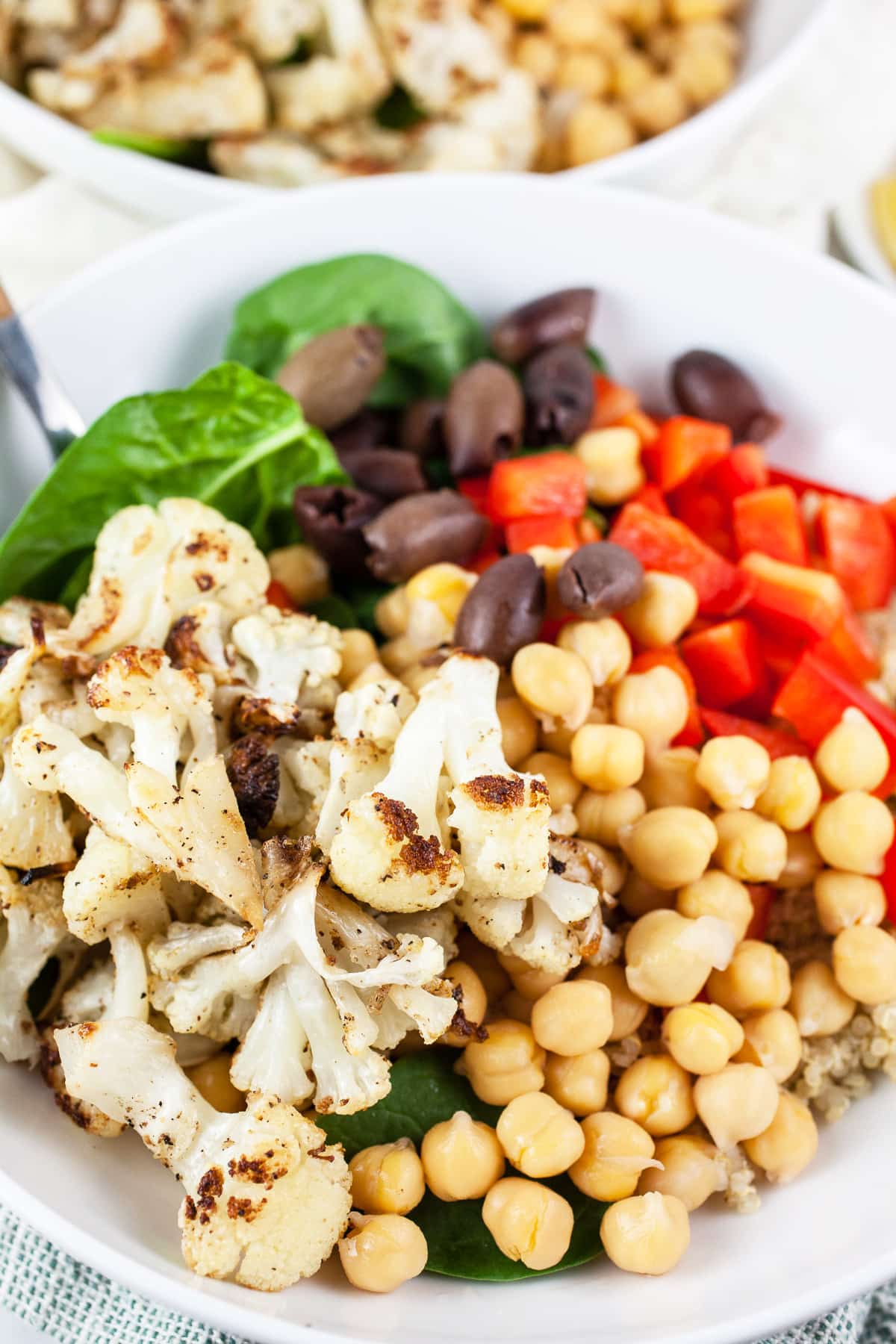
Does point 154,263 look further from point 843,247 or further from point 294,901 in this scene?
point 843,247

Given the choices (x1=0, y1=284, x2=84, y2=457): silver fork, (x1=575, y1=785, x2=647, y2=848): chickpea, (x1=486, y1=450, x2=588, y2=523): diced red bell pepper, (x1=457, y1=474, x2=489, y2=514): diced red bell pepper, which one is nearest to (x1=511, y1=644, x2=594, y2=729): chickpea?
(x1=575, y1=785, x2=647, y2=848): chickpea

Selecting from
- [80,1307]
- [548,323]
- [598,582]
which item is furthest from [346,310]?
[80,1307]

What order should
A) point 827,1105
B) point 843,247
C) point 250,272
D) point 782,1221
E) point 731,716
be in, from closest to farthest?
point 782,1221 → point 827,1105 → point 731,716 → point 250,272 → point 843,247

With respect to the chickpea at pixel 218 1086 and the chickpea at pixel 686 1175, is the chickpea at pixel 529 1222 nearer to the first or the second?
the chickpea at pixel 686 1175

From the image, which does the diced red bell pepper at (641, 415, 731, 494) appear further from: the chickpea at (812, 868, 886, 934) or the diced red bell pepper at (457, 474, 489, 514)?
the chickpea at (812, 868, 886, 934)

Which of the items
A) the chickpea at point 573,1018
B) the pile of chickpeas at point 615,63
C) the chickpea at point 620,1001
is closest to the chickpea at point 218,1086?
the chickpea at point 573,1018

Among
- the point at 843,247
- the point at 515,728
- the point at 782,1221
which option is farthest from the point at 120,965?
the point at 843,247

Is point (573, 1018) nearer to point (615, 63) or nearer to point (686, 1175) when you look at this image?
point (686, 1175)
